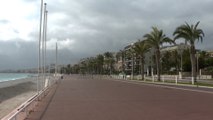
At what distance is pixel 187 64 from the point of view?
133 m

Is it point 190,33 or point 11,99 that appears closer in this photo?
point 11,99

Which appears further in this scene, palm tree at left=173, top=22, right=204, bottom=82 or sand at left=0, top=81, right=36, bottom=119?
palm tree at left=173, top=22, right=204, bottom=82

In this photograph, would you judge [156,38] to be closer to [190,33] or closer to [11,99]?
[190,33]

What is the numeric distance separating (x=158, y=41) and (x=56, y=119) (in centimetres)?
5843

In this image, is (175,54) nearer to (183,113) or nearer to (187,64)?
(187,64)

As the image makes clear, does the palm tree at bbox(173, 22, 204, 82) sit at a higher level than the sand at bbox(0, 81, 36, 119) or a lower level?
higher

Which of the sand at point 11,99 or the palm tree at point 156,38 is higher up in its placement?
the palm tree at point 156,38

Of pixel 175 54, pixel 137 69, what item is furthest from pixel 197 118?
pixel 137 69

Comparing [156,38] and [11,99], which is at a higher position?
[156,38]

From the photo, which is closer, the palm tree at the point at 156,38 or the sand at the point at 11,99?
the sand at the point at 11,99

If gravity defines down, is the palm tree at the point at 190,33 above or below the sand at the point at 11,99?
above

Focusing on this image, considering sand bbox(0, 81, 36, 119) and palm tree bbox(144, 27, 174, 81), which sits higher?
palm tree bbox(144, 27, 174, 81)

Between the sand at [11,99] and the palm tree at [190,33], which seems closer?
the sand at [11,99]

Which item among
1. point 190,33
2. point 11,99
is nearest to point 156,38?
point 190,33
